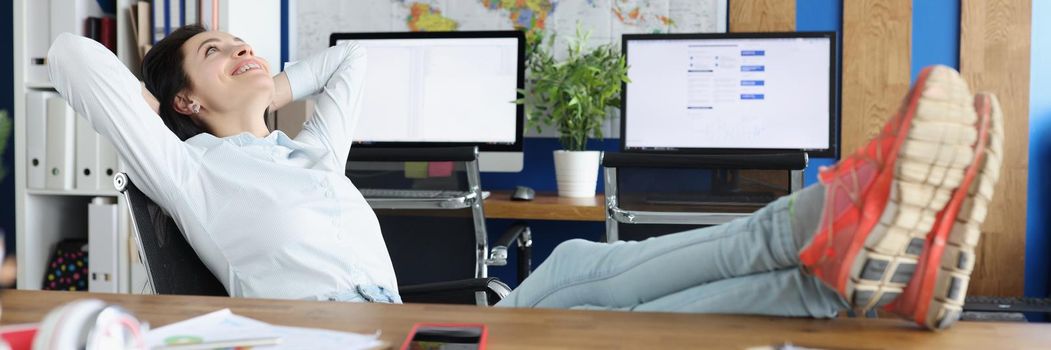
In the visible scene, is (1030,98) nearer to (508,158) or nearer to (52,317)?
(508,158)

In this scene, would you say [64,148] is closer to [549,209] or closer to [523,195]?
[523,195]

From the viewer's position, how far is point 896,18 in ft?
9.70

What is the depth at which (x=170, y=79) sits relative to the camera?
71.7 inches

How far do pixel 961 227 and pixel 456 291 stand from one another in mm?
1034

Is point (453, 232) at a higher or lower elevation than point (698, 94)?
lower

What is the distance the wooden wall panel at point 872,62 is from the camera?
2.96m

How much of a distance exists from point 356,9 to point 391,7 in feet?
0.45

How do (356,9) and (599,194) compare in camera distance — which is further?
(356,9)

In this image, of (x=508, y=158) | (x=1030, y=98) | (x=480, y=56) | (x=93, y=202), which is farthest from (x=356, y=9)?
(x=1030, y=98)

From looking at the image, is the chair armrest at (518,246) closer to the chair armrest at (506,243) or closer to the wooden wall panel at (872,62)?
the chair armrest at (506,243)

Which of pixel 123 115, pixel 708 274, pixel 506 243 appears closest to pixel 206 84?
pixel 123 115

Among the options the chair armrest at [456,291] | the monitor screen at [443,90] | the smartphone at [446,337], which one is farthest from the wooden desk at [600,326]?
the monitor screen at [443,90]

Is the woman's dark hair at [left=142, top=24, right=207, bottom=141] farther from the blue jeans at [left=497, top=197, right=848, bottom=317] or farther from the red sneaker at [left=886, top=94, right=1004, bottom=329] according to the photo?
the red sneaker at [left=886, top=94, right=1004, bottom=329]

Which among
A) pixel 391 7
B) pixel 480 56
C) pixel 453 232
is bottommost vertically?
pixel 453 232
